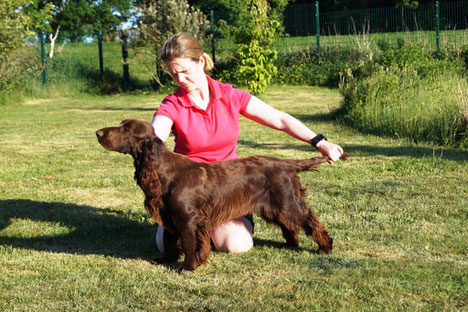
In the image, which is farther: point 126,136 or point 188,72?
point 188,72

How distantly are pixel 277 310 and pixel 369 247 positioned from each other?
1.35 m

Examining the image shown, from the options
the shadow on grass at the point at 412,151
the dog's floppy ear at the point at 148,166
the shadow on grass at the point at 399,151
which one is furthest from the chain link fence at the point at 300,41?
the dog's floppy ear at the point at 148,166

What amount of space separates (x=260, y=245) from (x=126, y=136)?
1496mm

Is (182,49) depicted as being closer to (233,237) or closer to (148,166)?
(148,166)

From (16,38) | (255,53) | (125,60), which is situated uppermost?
(16,38)

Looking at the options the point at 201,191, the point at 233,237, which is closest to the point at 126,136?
the point at 201,191

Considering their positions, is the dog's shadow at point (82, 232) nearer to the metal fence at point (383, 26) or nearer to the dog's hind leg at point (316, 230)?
the dog's hind leg at point (316, 230)

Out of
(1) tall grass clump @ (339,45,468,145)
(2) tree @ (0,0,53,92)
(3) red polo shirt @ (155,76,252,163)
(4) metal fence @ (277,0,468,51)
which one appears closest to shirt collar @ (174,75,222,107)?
(3) red polo shirt @ (155,76,252,163)

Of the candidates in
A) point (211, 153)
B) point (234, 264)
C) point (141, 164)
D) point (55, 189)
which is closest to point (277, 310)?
point (234, 264)

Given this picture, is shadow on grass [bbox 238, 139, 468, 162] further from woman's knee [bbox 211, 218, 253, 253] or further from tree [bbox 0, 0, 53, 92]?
tree [bbox 0, 0, 53, 92]

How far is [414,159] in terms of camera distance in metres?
7.17

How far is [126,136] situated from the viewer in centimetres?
350

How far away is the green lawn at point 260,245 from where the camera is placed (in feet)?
10.7

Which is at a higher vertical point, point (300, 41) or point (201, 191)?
point (300, 41)
